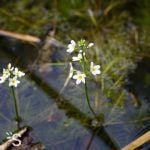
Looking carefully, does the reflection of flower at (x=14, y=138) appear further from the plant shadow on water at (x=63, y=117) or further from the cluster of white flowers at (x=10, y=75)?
the cluster of white flowers at (x=10, y=75)

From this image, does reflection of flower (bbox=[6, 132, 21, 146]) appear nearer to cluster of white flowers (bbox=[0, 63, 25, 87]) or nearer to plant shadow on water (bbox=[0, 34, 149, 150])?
plant shadow on water (bbox=[0, 34, 149, 150])

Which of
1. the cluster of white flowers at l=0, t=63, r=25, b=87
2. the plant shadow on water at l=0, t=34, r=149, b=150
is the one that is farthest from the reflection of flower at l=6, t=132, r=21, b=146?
the cluster of white flowers at l=0, t=63, r=25, b=87

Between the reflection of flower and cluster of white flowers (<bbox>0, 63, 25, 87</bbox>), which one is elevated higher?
cluster of white flowers (<bbox>0, 63, 25, 87</bbox>)

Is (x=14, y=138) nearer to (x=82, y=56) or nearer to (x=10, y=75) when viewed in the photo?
(x=10, y=75)

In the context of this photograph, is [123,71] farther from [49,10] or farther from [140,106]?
[49,10]

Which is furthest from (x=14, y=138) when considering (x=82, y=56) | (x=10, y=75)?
(x=82, y=56)

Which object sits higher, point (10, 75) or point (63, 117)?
point (10, 75)

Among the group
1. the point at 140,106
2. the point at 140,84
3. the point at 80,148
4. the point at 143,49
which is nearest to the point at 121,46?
the point at 143,49
